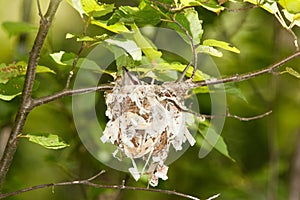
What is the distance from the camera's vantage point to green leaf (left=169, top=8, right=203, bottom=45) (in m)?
1.29

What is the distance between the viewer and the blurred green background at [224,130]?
80.4 inches

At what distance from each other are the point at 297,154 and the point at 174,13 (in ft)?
4.05

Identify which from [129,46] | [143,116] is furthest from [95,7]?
[143,116]

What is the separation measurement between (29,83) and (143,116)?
24 cm

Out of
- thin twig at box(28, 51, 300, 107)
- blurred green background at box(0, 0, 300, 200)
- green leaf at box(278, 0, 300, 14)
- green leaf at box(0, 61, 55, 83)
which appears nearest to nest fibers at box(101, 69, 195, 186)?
thin twig at box(28, 51, 300, 107)

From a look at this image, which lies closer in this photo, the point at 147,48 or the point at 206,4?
the point at 206,4

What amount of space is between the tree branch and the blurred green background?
606mm

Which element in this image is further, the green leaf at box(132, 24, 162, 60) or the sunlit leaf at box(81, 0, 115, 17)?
the green leaf at box(132, 24, 162, 60)

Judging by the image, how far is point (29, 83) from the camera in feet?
3.85

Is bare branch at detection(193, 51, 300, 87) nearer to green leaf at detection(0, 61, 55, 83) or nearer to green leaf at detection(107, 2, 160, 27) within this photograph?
green leaf at detection(107, 2, 160, 27)

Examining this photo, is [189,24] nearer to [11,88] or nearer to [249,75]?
[249,75]

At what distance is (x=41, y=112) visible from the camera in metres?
2.47

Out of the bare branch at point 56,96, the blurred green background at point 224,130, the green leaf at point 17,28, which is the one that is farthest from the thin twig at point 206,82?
the blurred green background at point 224,130

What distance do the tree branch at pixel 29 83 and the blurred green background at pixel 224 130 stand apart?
0.61m
